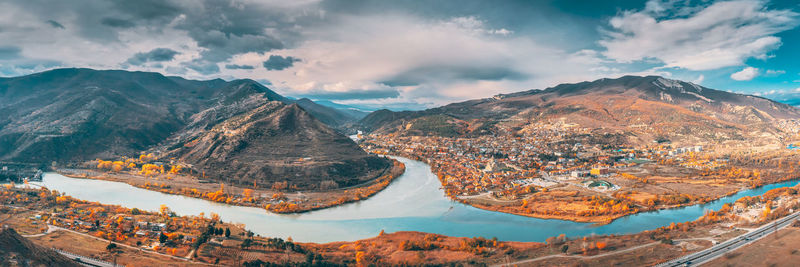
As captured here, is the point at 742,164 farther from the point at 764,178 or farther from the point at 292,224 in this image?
the point at 292,224

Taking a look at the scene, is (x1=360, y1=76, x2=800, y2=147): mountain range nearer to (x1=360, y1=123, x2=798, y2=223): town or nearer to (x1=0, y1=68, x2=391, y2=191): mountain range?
(x1=360, y1=123, x2=798, y2=223): town

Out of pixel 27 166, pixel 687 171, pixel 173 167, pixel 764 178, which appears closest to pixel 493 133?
pixel 687 171

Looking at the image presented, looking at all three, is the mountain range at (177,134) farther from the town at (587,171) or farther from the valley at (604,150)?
the valley at (604,150)

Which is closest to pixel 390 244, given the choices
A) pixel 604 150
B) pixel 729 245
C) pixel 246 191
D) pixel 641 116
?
pixel 246 191

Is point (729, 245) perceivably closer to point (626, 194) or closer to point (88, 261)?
point (626, 194)

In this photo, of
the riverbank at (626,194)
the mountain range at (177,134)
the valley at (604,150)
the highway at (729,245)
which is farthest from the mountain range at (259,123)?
the highway at (729,245)

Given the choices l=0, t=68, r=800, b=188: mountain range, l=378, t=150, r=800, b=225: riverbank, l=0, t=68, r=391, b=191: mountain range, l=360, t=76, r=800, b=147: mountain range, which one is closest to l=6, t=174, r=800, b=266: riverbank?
l=378, t=150, r=800, b=225: riverbank

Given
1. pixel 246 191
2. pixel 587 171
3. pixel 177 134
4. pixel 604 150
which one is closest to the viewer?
pixel 246 191
